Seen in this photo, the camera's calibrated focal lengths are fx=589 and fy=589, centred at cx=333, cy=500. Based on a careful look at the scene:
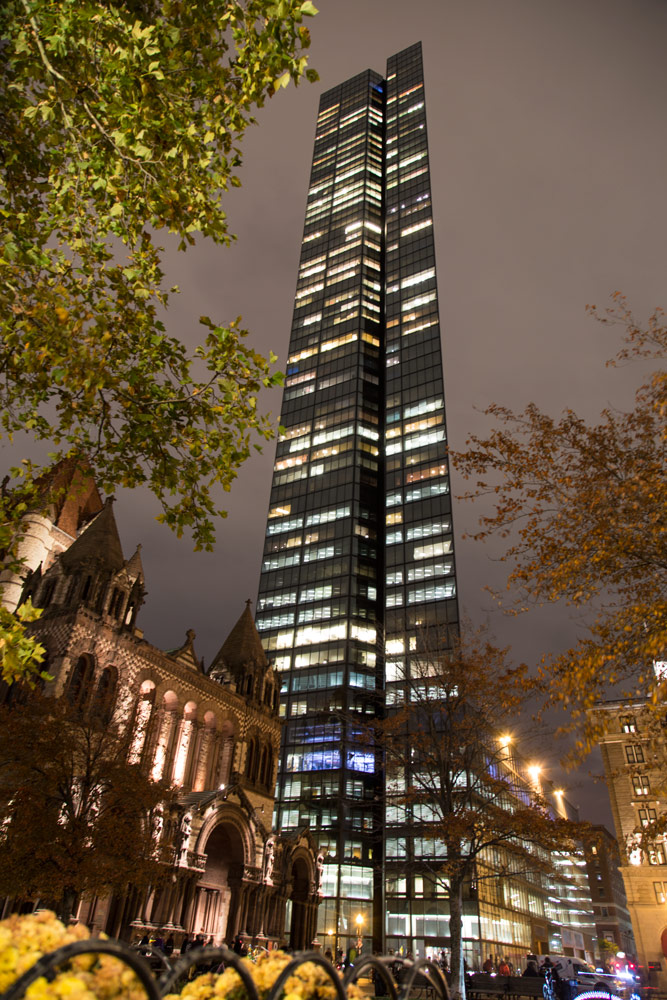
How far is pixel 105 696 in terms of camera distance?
2712cm

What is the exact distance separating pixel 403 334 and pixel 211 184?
9013 centimetres

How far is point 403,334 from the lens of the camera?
9588cm

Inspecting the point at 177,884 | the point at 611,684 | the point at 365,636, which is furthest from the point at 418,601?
the point at 611,684

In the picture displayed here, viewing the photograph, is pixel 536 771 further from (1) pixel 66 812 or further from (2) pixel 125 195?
(2) pixel 125 195

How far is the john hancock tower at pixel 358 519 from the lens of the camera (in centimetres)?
6219

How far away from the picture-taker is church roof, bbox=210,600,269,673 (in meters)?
42.0

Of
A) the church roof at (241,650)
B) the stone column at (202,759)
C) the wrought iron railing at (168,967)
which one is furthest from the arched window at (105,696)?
the wrought iron railing at (168,967)

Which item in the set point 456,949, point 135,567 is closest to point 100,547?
point 135,567

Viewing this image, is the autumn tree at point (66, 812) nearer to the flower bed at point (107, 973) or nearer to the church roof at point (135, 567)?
the church roof at point (135, 567)

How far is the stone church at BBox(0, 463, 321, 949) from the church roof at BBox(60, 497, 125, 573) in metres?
0.08

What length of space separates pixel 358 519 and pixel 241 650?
41.4 metres

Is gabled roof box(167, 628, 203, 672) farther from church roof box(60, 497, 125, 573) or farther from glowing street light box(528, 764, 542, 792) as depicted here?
glowing street light box(528, 764, 542, 792)

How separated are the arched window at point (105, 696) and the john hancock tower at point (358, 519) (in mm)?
22486

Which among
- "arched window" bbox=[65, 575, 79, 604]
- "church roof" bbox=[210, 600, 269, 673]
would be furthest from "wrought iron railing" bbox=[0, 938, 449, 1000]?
"church roof" bbox=[210, 600, 269, 673]
